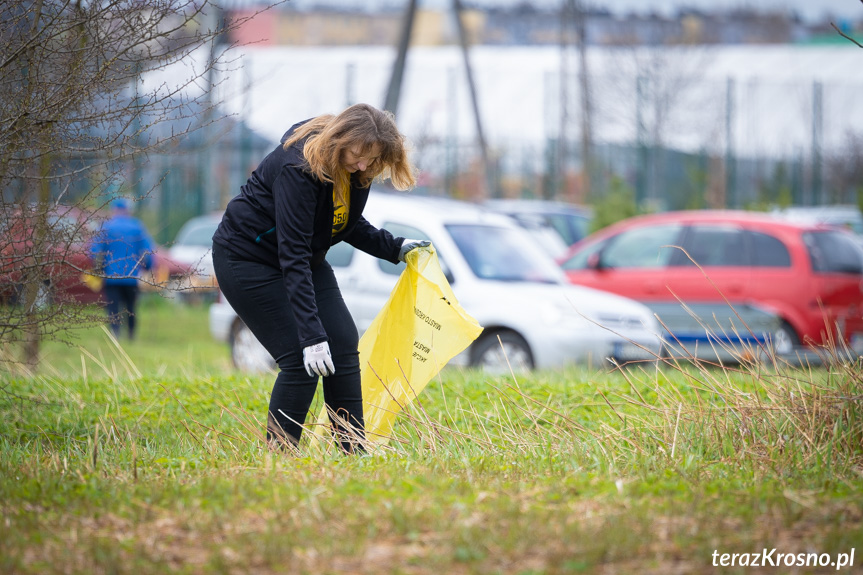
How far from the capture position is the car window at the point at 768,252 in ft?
29.0

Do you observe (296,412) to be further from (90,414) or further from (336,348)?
(90,414)

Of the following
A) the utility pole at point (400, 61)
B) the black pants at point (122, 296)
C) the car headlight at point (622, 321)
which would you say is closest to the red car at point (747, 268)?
the car headlight at point (622, 321)

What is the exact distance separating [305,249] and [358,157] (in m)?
0.44

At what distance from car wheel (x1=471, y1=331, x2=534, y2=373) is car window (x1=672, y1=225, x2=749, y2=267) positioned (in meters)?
2.36

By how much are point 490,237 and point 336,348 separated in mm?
4600

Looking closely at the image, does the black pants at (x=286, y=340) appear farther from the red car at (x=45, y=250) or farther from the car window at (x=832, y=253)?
the car window at (x=832, y=253)

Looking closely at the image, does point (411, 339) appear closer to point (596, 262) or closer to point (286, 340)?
point (286, 340)

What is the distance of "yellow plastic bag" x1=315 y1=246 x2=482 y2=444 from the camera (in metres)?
4.41

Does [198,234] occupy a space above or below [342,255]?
below

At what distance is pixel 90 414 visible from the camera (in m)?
4.95

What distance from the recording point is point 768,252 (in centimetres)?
894

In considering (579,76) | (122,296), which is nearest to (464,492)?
(122,296)

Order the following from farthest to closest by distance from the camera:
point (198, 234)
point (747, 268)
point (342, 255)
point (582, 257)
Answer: point (198, 234) → point (582, 257) → point (747, 268) → point (342, 255)

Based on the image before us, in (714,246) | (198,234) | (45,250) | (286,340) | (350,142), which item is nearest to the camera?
(350,142)
